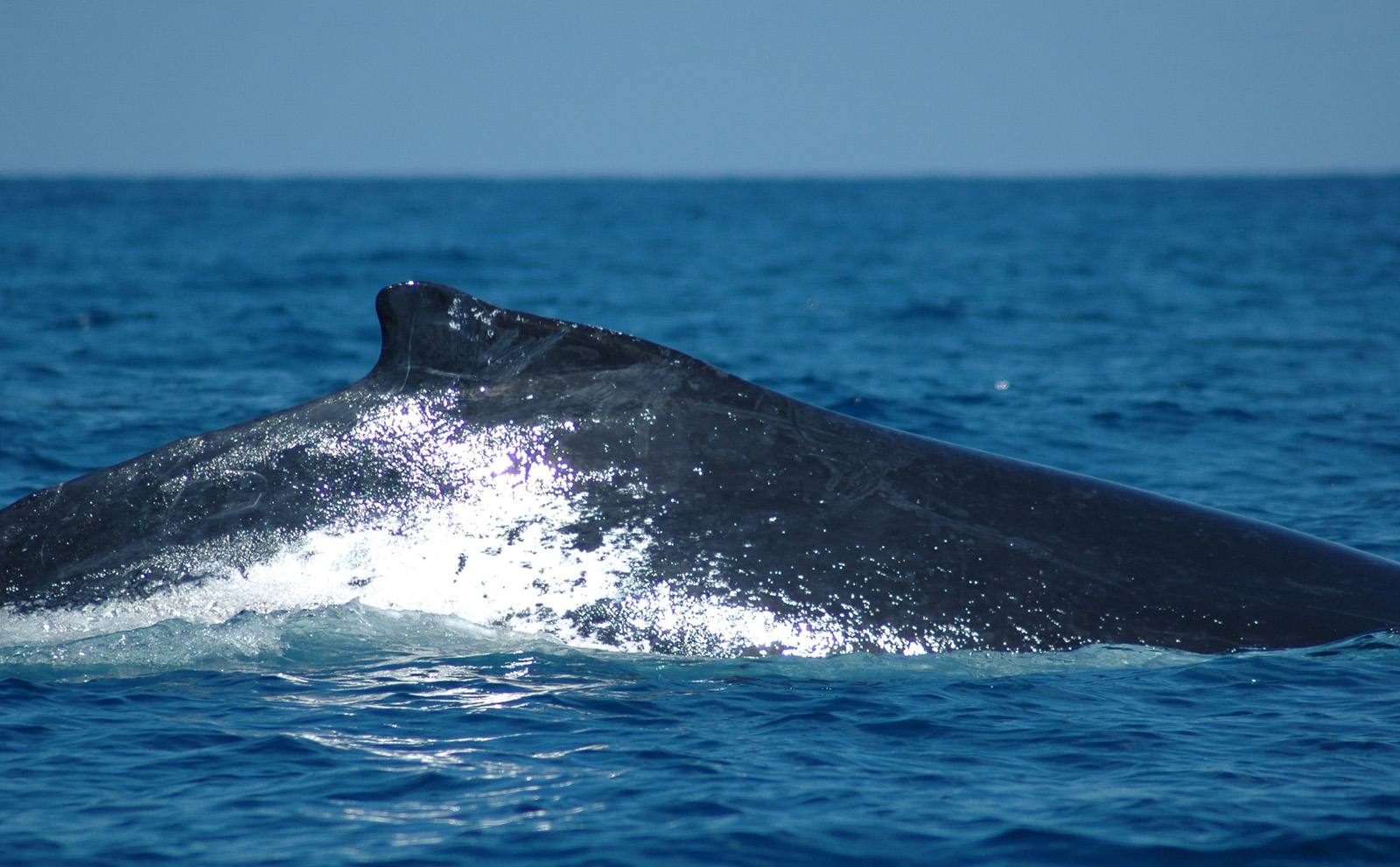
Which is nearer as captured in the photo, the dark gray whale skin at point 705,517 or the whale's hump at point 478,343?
the dark gray whale skin at point 705,517

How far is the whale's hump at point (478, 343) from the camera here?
5.91m

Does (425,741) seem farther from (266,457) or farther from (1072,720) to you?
(1072,720)

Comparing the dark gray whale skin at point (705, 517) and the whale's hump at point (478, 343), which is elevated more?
the whale's hump at point (478, 343)

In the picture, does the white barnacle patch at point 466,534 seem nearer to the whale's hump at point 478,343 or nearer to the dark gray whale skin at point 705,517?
the dark gray whale skin at point 705,517

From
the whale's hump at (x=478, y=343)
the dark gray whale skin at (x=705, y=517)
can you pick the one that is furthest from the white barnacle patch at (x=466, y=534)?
the whale's hump at (x=478, y=343)

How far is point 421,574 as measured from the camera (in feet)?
18.9

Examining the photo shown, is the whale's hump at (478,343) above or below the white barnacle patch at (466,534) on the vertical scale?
above

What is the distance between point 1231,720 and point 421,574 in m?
3.30

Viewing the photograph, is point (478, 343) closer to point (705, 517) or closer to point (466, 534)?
point (466, 534)

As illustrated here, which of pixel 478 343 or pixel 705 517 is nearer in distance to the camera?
pixel 705 517

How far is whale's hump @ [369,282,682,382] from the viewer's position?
19.4 feet

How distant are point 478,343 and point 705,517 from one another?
3.99 feet

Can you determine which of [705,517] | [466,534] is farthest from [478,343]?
[705,517]

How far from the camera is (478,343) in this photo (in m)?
5.93
